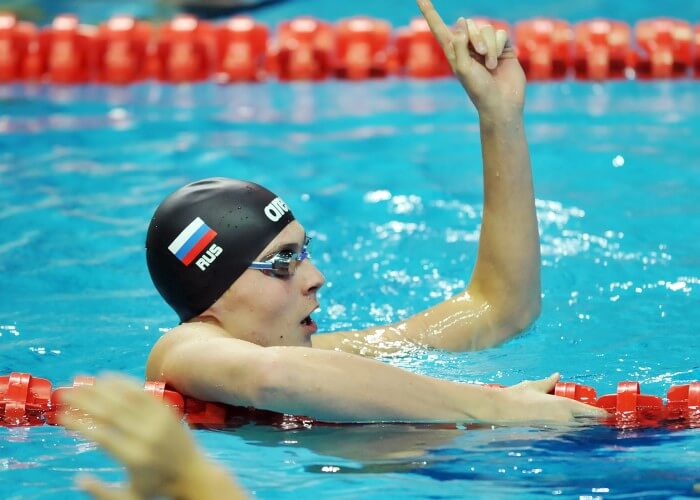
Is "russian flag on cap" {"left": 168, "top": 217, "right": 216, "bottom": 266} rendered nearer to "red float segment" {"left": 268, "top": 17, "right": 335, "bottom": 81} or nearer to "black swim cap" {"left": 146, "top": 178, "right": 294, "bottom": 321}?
"black swim cap" {"left": 146, "top": 178, "right": 294, "bottom": 321}

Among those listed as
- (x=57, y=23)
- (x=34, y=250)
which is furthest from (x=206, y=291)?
(x=57, y=23)

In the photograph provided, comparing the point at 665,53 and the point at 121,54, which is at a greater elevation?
the point at 121,54

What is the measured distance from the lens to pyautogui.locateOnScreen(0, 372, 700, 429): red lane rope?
289 cm

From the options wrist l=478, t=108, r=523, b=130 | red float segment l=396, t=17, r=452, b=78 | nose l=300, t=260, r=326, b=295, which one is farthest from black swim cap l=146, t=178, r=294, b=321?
red float segment l=396, t=17, r=452, b=78

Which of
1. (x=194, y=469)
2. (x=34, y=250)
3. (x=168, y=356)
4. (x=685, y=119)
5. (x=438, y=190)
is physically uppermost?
(x=685, y=119)

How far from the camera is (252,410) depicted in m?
2.95

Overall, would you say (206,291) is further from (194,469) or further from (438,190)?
(438,190)

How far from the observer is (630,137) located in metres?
7.17

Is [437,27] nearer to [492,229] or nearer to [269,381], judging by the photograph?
[492,229]

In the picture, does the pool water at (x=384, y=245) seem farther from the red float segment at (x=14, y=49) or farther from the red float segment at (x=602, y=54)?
the red float segment at (x=14, y=49)

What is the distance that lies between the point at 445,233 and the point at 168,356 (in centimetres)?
275

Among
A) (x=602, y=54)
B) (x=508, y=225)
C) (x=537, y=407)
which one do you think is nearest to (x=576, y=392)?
(x=537, y=407)

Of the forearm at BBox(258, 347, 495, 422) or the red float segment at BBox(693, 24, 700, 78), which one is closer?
the forearm at BBox(258, 347, 495, 422)

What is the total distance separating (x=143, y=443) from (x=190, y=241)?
1483 millimetres
